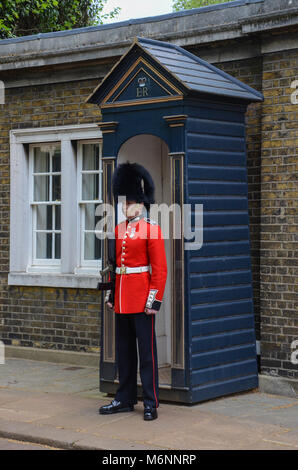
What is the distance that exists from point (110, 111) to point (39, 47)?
2732 mm

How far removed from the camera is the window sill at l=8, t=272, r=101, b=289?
31.8 feet

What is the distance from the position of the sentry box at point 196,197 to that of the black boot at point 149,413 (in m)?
0.50

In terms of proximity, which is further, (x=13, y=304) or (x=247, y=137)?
(x=13, y=304)

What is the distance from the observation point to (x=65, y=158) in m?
9.98

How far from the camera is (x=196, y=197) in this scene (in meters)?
7.32

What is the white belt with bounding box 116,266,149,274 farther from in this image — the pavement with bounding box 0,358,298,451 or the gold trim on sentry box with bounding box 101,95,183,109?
the gold trim on sentry box with bounding box 101,95,183,109

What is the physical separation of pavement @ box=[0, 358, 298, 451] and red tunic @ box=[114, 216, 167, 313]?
95 cm

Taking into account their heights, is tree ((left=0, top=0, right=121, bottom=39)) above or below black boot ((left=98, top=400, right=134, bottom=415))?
above

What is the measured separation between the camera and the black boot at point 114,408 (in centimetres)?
705

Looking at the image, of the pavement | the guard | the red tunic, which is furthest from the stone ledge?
the red tunic
